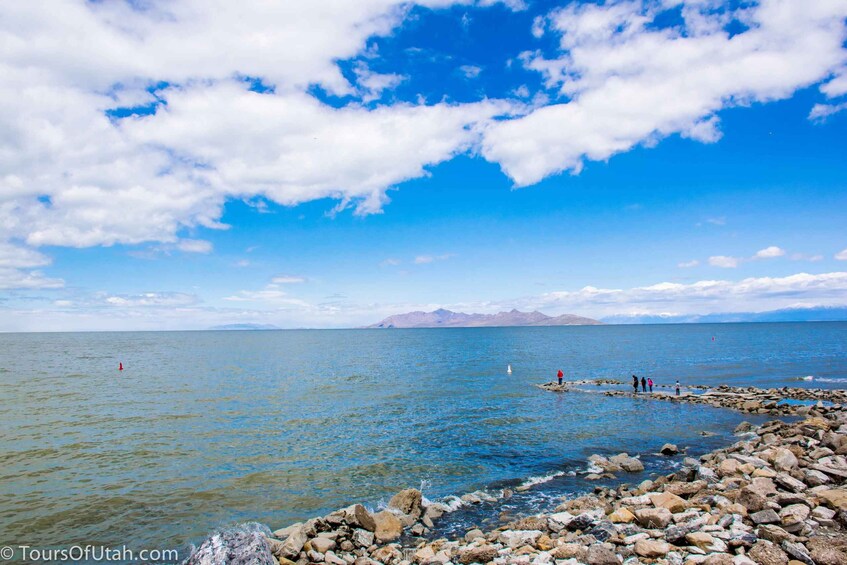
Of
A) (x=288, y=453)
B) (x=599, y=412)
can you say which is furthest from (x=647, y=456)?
(x=288, y=453)

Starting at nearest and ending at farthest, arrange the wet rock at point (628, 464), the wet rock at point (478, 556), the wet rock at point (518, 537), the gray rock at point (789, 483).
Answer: the wet rock at point (478, 556) → the wet rock at point (518, 537) → the gray rock at point (789, 483) → the wet rock at point (628, 464)

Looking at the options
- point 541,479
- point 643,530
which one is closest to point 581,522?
point 643,530

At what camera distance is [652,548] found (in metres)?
13.5

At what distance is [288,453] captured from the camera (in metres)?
32.0

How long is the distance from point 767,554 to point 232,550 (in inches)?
542

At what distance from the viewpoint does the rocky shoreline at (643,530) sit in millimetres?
12578

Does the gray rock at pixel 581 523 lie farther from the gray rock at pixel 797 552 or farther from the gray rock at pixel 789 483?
the gray rock at pixel 789 483

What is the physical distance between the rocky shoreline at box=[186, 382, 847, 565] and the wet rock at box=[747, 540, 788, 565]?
27mm

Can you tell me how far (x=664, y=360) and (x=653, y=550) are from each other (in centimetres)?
10257

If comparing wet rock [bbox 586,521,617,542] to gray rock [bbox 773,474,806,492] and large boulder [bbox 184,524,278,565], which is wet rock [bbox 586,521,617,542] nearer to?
gray rock [bbox 773,474,806,492]

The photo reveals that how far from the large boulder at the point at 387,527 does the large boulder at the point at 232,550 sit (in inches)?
288

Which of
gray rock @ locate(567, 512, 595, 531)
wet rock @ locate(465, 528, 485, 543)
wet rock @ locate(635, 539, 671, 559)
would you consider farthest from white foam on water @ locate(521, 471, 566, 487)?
wet rock @ locate(635, 539, 671, 559)

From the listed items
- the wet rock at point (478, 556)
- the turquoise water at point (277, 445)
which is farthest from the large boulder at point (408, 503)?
the wet rock at point (478, 556)

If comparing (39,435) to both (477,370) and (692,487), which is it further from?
(477,370)
